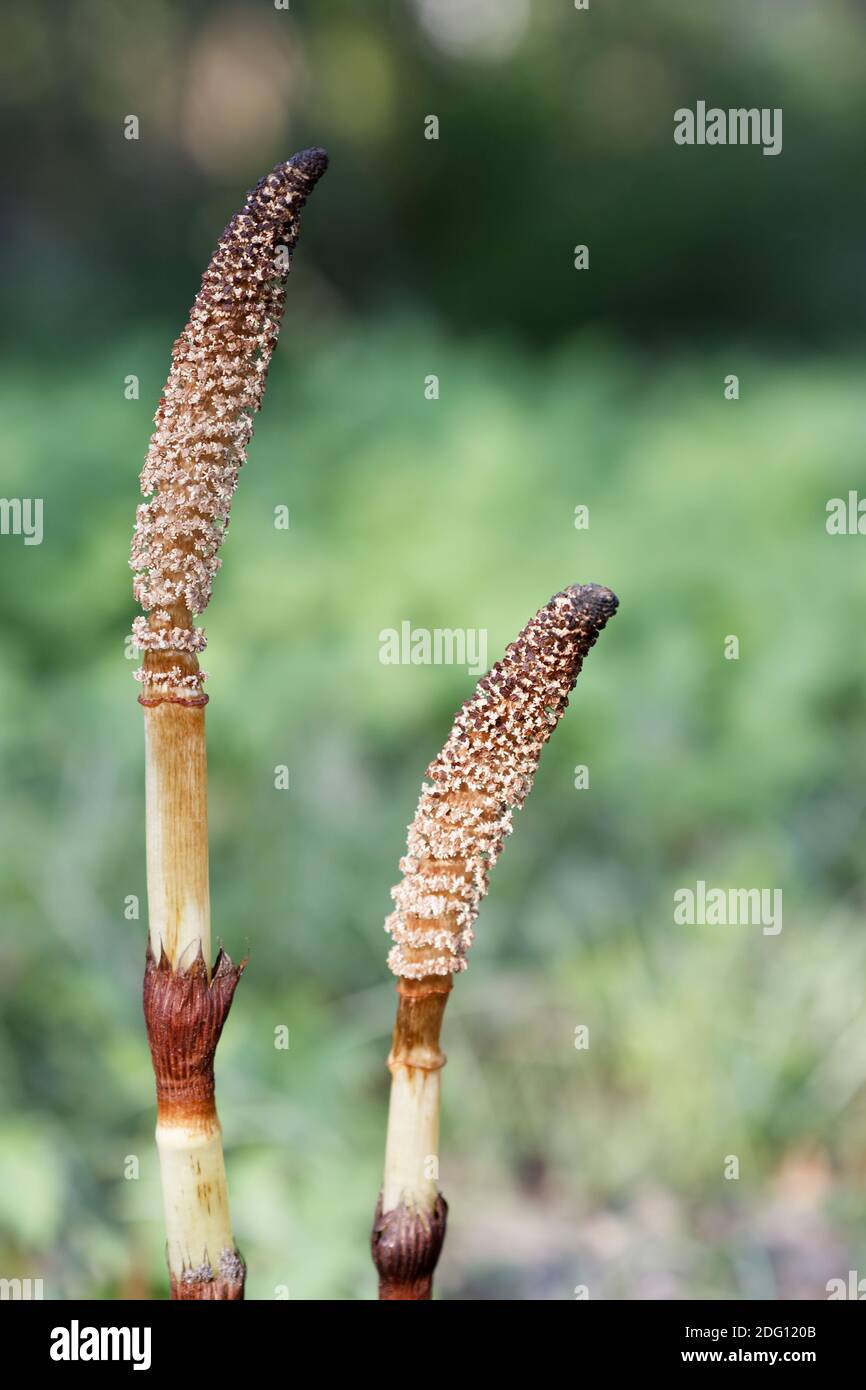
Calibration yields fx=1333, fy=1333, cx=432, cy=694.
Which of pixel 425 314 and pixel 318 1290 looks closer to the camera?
pixel 318 1290

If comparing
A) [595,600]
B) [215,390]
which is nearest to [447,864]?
[595,600]

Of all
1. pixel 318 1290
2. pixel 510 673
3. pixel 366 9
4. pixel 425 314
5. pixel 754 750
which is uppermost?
pixel 366 9

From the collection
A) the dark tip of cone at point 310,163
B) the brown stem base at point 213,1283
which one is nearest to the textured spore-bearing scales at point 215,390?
the dark tip of cone at point 310,163

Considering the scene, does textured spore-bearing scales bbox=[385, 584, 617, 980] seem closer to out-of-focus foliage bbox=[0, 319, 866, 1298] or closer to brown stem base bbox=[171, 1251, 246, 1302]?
brown stem base bbox=[171, 1251, 246, 1302]

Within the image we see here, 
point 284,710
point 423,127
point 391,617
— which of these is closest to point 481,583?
point 391,617

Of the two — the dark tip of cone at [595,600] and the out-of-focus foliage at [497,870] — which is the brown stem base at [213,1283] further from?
the out-of-focus foliage at [497,870]

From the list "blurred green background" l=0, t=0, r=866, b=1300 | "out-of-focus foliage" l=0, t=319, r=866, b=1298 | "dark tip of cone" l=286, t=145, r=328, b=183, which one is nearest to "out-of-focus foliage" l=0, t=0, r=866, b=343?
"blurred green background" l=0, t=0, r=866, b=1300

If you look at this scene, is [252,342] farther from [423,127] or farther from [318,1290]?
[423,127]
